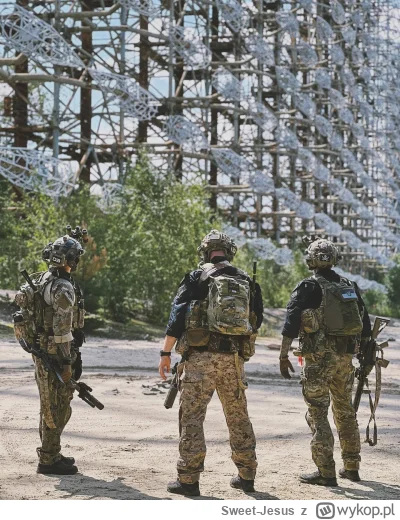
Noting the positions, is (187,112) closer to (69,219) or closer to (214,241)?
(69,219)

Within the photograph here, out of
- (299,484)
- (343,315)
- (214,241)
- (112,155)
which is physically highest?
(112,155)

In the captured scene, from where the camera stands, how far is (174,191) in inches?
1150

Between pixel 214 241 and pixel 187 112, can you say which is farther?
pixel 187 112

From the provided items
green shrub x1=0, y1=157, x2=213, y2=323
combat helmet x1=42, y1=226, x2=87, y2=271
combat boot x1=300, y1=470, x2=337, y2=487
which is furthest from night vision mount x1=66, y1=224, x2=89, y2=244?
green shrub x1=0, y1=157, x2=213, y2=323

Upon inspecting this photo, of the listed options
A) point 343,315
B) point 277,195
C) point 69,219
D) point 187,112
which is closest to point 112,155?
point 187,112

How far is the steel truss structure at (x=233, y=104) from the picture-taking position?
98.7ft

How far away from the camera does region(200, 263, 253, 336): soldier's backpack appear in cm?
715

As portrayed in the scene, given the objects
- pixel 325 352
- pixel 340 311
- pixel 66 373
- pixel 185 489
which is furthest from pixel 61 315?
pixel 340 311

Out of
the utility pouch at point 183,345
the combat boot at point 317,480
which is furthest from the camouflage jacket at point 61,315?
the combat boot at point 317,480

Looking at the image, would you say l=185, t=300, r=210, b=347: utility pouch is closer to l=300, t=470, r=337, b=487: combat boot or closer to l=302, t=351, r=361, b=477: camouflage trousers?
l=302, t=351, r=361, b=477: camouflage trousers

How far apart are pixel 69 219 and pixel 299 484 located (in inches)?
684

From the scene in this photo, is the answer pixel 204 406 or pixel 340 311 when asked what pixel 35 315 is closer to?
pixel 204 406
